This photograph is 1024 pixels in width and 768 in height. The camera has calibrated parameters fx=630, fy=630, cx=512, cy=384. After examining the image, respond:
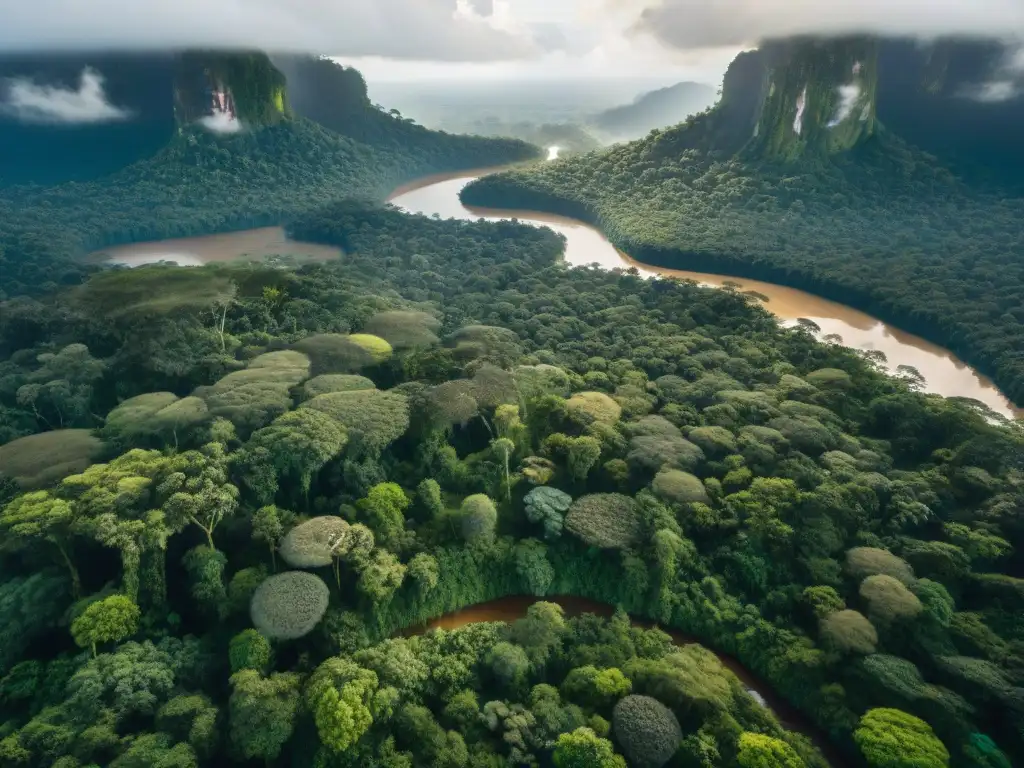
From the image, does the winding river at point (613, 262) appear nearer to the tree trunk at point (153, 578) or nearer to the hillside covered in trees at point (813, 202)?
the hillside covered in trees at point (813, 202)

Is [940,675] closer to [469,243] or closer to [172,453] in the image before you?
[172,453]

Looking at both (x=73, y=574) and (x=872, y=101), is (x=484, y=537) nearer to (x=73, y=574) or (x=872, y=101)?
(x=73, y=574)

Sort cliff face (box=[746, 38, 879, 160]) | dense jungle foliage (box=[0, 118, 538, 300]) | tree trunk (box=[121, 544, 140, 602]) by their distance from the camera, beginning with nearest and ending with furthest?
tree trunk (box=[121, 544, 140, 602]) → dense jungle foliage (box=[0, 118, 538, 300]) → cliff face (box=[746, 38, 879, 160])

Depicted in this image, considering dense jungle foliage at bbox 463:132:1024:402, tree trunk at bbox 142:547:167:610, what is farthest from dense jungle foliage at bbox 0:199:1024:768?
dense jungle foliage at bbox 463:132:1024:402

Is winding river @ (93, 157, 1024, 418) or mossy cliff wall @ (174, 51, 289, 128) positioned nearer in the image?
winding river @ (93, 157, 1024, 418)

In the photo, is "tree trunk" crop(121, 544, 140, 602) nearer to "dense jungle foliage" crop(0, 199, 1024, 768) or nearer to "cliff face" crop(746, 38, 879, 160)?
"dense jungle foliage" crop(0, 199, 1024, 768)

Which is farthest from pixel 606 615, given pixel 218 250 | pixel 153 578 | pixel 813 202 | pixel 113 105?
pixel 113 105

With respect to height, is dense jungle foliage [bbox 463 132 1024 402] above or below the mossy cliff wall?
below
